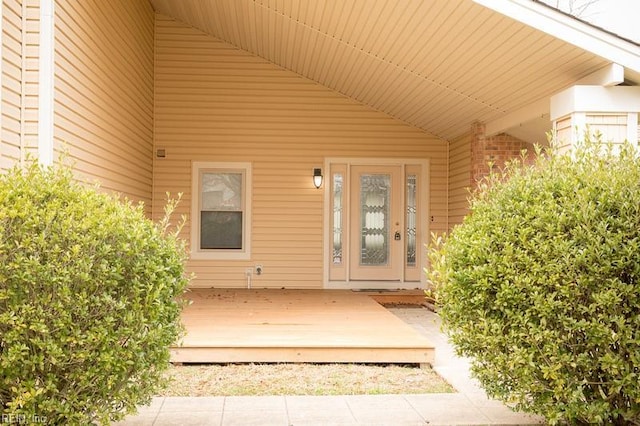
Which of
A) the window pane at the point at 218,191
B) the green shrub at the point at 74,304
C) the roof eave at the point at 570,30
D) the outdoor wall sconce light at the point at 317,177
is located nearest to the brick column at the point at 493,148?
the outdoor wall sconce light at the point at 317,177

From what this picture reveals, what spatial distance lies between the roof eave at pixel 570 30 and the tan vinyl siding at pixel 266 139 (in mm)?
4950

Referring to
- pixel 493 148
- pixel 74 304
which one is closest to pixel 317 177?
pixel 493 148

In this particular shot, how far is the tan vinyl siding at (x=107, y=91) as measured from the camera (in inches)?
230

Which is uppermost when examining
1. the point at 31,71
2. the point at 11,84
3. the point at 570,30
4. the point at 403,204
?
the point at 570,30

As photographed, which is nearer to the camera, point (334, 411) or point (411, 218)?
point (334, 411)

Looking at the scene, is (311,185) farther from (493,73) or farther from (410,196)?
(493,73)

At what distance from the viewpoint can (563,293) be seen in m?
3.24

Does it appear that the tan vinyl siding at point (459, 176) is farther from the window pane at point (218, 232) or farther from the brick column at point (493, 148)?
the window pane at point (218, 232)

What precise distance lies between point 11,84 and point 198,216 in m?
5.70

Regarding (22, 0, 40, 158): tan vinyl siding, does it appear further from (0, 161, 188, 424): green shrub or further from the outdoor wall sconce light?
the outdoor wall sconce light

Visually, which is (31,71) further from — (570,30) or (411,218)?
(411,218)

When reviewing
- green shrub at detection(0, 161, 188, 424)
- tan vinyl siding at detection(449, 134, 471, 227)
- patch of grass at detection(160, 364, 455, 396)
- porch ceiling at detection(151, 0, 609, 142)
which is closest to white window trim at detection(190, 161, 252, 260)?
porch ceiling at detection(151, 0, 609, 142)

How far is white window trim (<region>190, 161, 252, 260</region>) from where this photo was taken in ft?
34.7

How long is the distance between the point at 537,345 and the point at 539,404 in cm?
34
